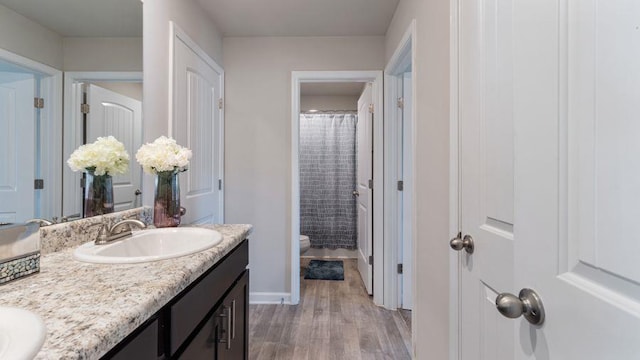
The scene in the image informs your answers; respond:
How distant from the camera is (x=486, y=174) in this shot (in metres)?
0.93

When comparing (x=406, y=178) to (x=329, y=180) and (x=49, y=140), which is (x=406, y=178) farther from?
(x=49, y=140)

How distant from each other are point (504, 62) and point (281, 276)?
2.31 m

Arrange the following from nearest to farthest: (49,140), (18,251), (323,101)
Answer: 1. (18,251)
2. (49,140)
3. (323,101)

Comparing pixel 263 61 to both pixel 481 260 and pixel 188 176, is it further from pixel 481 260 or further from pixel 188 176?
pixel 481 260

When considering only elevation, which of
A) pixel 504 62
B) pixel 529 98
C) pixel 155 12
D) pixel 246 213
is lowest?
pixel 246 213

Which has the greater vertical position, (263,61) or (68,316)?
(263,61)

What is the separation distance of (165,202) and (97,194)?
273 millimetres

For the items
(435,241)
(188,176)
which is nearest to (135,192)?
(188,176)

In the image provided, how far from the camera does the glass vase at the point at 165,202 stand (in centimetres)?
142

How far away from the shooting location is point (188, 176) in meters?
1.96

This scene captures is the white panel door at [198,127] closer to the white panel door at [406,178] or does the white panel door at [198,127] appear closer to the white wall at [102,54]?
the white wall at [102,54]

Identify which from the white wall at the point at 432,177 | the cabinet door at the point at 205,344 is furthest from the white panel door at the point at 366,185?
the cabinet door at the point at 205,344

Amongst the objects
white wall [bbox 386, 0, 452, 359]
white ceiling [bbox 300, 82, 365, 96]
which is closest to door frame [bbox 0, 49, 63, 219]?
white wall [bbox 386, 0, 452, 359]

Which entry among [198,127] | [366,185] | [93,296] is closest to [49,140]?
[93,296]
